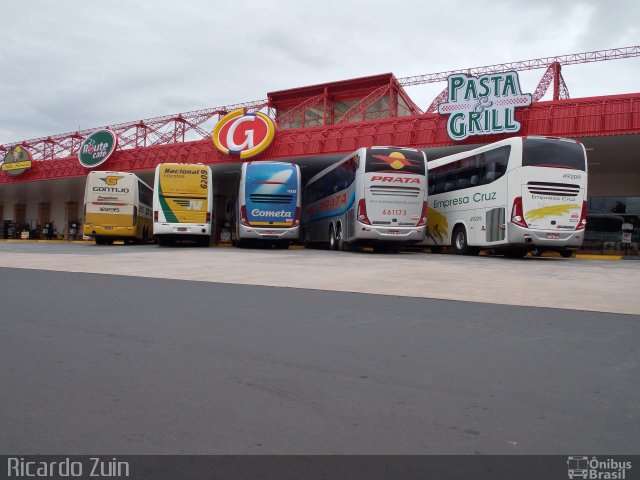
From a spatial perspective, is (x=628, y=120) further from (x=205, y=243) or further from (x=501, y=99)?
(x=205, y=243)

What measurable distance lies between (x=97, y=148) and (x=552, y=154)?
29455 millimetres

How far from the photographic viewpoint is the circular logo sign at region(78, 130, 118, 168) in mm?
35031

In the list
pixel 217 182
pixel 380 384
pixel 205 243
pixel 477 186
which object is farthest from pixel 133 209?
pixel 380 384

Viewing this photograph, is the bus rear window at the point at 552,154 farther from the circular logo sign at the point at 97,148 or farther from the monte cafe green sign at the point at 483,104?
the circular logo sign at the point at 97,148

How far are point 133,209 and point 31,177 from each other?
1939 centimetres

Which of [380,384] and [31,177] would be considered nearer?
[380,384]

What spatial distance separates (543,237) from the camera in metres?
15.7

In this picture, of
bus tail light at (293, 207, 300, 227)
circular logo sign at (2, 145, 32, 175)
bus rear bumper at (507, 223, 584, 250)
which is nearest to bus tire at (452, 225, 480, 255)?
bus rear bumper at (507, 223, 584, 250)

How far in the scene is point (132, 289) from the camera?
7840 millimetres

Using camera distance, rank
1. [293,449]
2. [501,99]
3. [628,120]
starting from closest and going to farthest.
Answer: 1. [293,449]
2. [628,120]
3. [501,99]

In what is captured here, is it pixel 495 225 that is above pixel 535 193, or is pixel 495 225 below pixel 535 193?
below

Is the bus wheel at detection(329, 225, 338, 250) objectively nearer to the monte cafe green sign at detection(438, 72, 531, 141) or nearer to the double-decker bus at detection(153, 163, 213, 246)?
the double-decker bus at detection(153, 163, 213, 246)

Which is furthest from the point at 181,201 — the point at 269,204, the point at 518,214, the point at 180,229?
the point at 518,214
